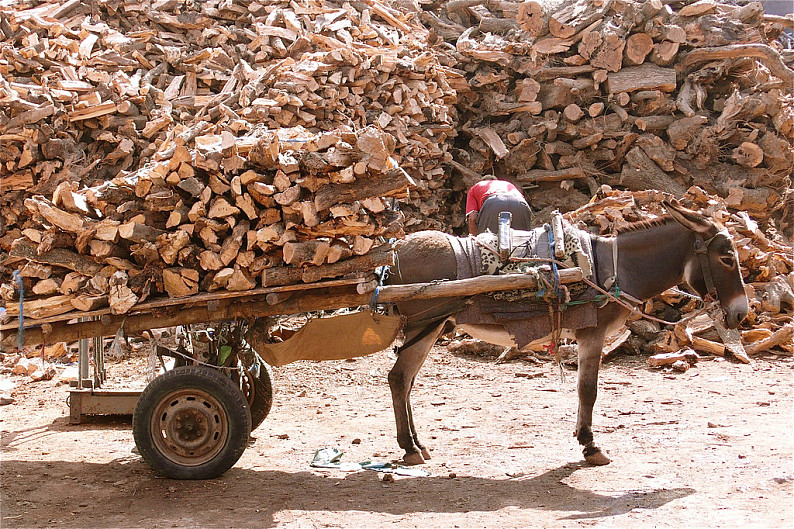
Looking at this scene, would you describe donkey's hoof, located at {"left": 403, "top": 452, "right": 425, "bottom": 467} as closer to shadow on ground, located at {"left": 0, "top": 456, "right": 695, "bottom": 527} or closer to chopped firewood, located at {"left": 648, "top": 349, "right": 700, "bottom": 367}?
shadow on ground, located at {"left": 0, "top": 456, "right": 695, "bottom": 527}

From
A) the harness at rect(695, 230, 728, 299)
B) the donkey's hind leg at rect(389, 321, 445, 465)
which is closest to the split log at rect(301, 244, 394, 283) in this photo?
the donkey's hind leg at rect(389, 321, 445, 465)

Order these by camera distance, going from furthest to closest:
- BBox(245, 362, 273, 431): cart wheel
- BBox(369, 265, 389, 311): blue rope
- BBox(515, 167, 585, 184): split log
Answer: BBox(515, 167, 585, 184): split log → BBox(245, 362, 273, 431): cart wheel → BBox(369, 265, 389, 311): blue rope

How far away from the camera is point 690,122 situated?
10.6 metres

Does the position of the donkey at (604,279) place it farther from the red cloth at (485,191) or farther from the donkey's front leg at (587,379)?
the red cloth at (485,191)

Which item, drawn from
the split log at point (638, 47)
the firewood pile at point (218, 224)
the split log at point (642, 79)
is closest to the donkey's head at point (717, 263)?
the firewood pile at point (218, 224)

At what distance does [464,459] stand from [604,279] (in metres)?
1.71

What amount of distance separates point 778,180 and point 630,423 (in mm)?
6615

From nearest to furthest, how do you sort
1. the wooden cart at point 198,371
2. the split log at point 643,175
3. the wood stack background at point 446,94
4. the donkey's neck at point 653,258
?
1. the wooden cart at point 198,371
2. the donkey's neck at point 653,258
3. the wood stack background at point 446,94
4. the split log at point 643,175

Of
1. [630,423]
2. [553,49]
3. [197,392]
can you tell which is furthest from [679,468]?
[553,49]

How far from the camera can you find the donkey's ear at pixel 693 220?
16.5ft

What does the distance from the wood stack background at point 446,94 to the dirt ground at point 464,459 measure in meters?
2.47

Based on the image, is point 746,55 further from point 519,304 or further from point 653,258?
point 519,304

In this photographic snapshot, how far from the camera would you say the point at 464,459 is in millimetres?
5227

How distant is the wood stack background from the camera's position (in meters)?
9.38
